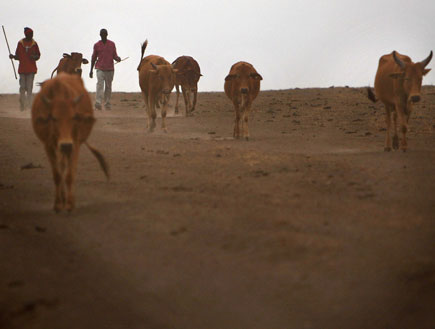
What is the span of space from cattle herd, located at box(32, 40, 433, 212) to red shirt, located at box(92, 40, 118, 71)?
168 centimetres

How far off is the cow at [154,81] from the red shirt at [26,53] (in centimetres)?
422

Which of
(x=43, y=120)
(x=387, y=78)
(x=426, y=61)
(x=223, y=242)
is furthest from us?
(x=387, y=78)

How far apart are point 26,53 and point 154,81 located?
5349mm

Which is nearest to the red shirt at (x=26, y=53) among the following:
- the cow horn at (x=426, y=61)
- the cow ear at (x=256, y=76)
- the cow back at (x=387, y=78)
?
the cow ear at (x=256, y=76)

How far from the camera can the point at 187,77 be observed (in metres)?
18.8

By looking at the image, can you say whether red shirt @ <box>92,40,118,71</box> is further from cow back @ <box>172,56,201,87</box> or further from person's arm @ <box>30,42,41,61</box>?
cow back @ <box>172,56,201,87</box>

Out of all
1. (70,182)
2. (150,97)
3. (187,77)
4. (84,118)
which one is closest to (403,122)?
(150,97)

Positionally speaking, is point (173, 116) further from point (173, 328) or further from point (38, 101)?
point (173, 328)

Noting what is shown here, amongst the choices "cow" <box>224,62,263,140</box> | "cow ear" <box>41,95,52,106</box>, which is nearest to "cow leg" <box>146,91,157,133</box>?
"cow" <box>224,62,263,140</box>

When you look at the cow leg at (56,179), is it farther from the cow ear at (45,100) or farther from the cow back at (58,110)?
the cow ear at (45,100)

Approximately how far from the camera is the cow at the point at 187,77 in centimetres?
1856

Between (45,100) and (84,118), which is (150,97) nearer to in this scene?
(84,118)

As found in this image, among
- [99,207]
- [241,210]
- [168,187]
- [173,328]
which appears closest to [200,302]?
[173,328]

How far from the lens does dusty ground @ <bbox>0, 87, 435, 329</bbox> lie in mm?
4234
